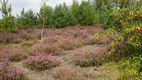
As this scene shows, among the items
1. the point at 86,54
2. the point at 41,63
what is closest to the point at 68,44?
the point at 86,54

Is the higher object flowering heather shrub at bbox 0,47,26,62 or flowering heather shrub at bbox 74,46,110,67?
flowering heather shrub at bbox 74,46,110,67

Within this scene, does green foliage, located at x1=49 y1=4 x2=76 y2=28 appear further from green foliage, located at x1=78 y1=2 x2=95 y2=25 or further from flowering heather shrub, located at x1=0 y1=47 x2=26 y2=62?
flowering heather shrub, located at x1=0 y1=47 x2=26 y2=62

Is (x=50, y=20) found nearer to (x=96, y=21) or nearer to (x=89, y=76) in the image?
(x=96, y=21)

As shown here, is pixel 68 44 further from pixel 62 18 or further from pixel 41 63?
pixel 62 18

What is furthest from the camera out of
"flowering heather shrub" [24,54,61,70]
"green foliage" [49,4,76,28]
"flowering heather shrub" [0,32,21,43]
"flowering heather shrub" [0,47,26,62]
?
"green foliage" [49,4,76,28]

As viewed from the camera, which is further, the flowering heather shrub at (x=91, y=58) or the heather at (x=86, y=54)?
the flowering heather shrub at (x=91, y=58)

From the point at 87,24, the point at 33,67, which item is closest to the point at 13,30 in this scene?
the point at 87,24

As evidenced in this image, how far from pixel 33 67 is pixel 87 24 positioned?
24.4m

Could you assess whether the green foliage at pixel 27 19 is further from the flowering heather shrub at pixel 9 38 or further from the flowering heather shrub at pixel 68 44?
the flowering heather shrub at pixel 68 44

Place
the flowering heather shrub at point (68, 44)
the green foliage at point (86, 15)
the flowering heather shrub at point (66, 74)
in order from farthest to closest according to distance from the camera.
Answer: the green foliage at point (86, 15) → the flowering heather shrub at point (68, 44) → the flowering heather shrub at point (66, 74)

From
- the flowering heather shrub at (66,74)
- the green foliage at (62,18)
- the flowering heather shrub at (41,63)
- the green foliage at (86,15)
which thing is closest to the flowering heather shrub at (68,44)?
the flowering heather shrub at (41,63)

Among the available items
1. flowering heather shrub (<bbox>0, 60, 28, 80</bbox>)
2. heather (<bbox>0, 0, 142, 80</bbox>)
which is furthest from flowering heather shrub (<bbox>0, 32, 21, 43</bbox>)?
flowering heather shrub (<bbox>0, 60, 28, 80</bbox>)

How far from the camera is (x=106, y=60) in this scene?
1309 cm

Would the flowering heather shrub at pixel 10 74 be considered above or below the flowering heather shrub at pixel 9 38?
above
